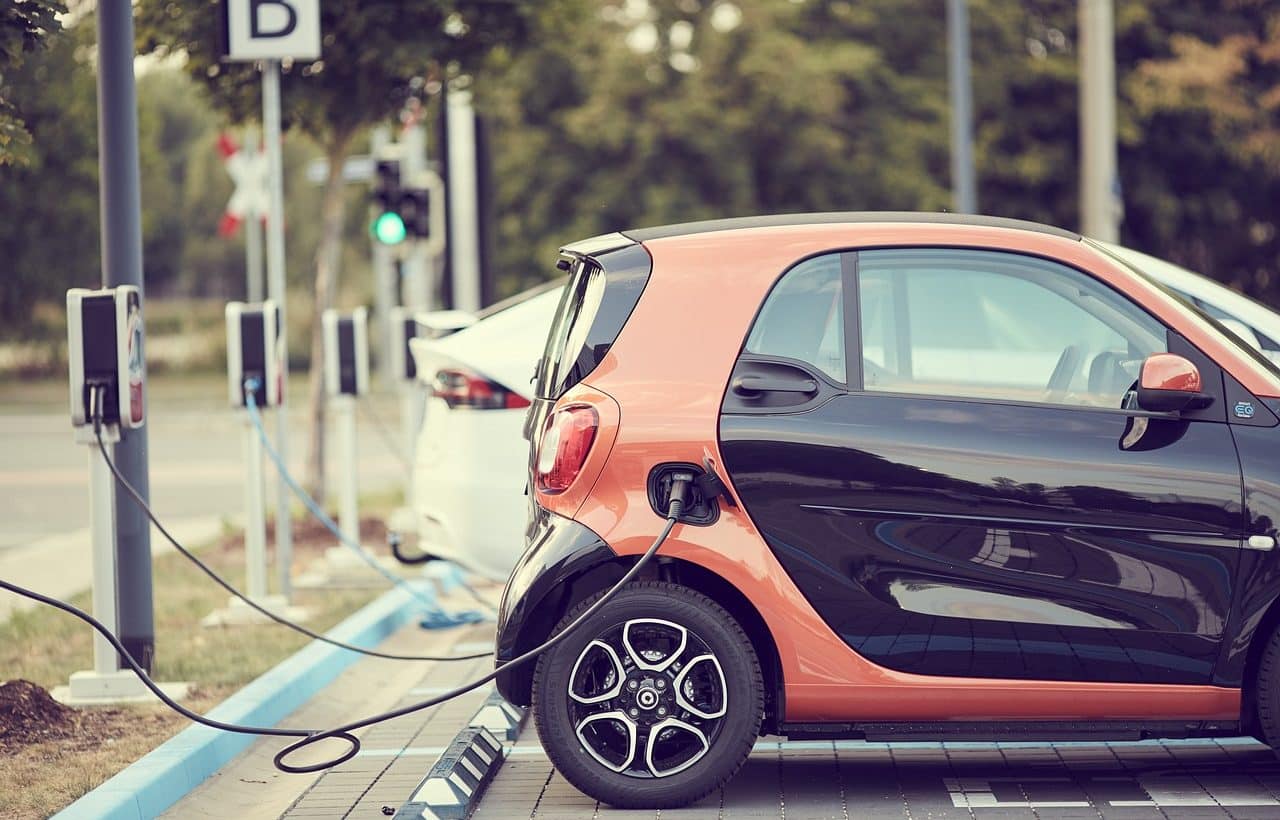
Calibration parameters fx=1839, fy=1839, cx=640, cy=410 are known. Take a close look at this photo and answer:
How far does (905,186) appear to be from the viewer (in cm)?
2780

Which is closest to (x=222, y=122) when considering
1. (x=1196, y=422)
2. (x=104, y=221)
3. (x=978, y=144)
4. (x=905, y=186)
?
(x=104, y=221)

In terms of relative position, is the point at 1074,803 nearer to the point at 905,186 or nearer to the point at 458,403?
the point at 458,403

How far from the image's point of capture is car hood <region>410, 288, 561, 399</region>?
7961 millimetres

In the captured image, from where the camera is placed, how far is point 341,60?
40.1 feet

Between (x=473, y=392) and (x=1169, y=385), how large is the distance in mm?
3551

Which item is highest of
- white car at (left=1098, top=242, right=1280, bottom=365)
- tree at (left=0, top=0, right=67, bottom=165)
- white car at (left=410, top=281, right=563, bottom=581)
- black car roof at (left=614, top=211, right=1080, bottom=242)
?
tree at (left=0, top=0, right=67, bottom=165)

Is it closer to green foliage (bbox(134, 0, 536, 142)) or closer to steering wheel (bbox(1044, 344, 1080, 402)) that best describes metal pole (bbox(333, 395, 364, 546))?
green foliage (bbox(134, 0, 536, 142))

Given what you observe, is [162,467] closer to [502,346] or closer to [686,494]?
[502,346]

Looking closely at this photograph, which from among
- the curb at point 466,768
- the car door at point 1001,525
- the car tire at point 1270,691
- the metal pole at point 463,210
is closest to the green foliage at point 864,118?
the metal pole at point 463,210

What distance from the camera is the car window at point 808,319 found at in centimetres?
544

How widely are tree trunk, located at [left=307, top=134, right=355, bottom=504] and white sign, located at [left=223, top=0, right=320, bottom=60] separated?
3730 millimetres

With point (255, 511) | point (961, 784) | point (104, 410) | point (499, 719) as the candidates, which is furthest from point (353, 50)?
point (961, 784)

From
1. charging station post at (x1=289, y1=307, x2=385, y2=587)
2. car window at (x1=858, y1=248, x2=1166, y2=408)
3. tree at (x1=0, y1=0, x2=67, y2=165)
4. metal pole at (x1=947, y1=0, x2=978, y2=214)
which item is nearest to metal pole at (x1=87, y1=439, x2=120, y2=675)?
tree at (x1=0, y1=0, x2=67, y2=165)

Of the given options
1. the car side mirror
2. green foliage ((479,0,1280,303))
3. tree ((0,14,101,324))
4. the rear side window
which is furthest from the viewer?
green foliage ((479,0,1280,303))
